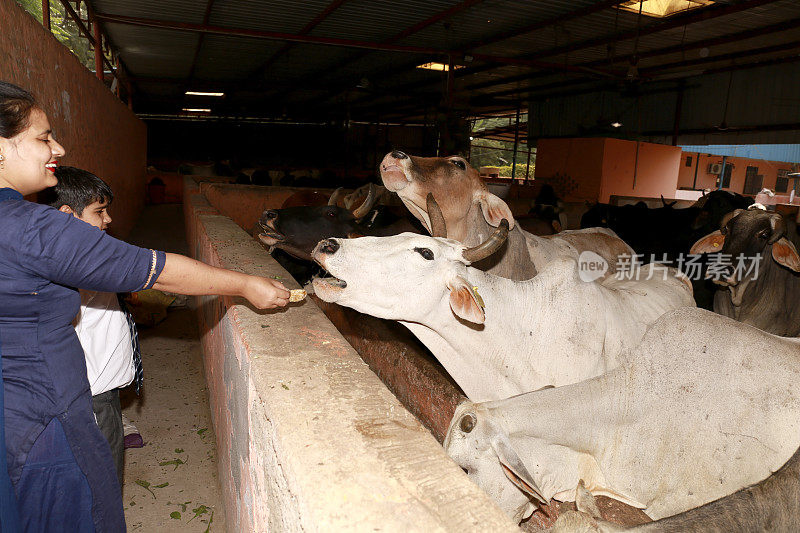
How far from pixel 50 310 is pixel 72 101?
5.31 meters

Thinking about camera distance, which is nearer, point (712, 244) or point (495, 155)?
point (712, 244)

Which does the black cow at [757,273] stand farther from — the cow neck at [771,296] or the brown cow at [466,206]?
the brown cow at [466,206]

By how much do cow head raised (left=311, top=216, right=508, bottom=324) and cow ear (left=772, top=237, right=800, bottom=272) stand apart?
359cm

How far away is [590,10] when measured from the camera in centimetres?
887

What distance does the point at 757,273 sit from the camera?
5164 millimetres

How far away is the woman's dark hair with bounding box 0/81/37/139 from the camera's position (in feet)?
5.14

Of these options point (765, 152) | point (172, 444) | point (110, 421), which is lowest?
point (172, 444)

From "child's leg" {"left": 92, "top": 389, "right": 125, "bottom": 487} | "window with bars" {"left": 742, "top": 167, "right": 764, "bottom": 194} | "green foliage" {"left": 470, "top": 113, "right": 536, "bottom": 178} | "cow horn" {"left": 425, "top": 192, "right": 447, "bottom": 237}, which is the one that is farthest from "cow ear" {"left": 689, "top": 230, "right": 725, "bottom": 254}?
"green foliage" {"left": 470, "top": 113, "right": 536, "bottom": 178}

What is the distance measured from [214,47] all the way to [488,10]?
276 inches

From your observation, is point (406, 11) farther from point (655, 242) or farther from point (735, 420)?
point (735, 420)

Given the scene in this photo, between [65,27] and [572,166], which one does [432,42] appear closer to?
[572,166]

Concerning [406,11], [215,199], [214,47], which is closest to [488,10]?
[406,11]

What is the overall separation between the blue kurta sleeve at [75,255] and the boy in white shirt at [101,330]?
0.95 metres

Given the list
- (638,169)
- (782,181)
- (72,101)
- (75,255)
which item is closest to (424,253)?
(75,255)
